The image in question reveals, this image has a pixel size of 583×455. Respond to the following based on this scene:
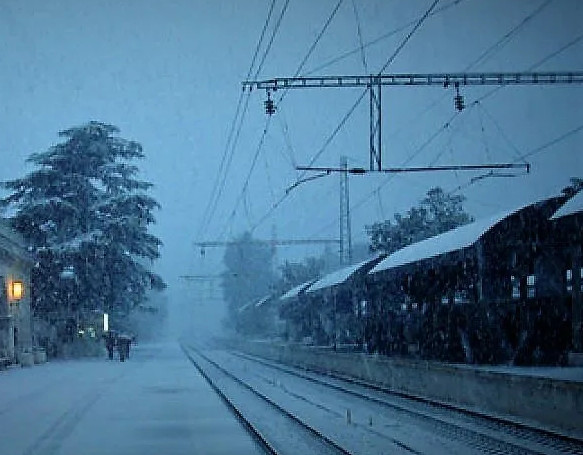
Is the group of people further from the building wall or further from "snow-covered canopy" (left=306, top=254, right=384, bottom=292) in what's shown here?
"snow-covered canopy" (left=306, top=254, right=384, bottom=292)

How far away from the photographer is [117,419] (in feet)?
53.1

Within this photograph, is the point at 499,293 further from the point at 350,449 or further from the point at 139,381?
the point at 350,449

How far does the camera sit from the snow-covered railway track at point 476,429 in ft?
38.1

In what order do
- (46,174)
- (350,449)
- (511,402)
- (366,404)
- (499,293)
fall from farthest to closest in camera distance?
(46,174)
(499,293)
(366,404)
(511,402)
(350,449)

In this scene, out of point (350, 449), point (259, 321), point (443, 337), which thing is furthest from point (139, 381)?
point (259, 321)

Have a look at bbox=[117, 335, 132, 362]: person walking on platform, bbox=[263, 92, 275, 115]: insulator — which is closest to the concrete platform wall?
bbox=[263, 92, 275, 115]: insulator

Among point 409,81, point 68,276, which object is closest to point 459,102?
point 409,81

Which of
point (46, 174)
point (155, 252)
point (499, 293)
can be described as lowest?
point (499, 293)

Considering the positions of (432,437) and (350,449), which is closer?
(350,449)

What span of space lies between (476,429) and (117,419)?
20.8 feet

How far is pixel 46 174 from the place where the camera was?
50594 millimetres

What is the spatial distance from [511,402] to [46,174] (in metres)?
40.3

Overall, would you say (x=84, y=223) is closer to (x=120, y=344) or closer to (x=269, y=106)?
(x=120, y=344)

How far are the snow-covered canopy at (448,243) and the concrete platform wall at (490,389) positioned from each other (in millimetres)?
3516
